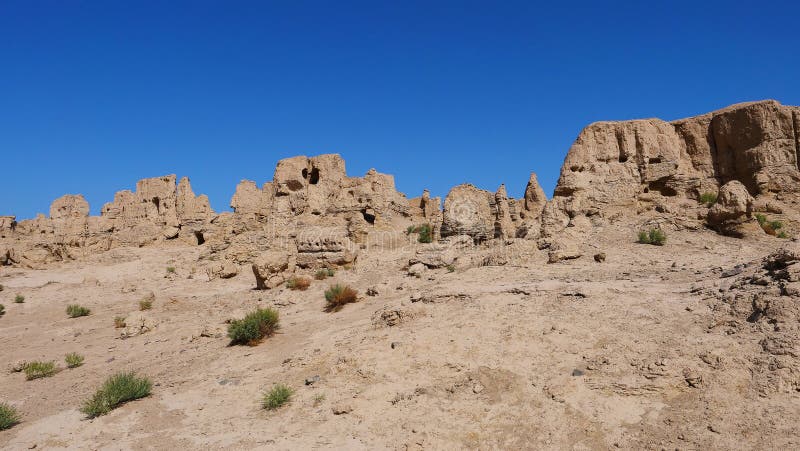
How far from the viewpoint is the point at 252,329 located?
8742 millimetres

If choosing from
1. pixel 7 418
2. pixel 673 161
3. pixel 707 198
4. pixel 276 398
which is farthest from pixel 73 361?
pixel 707 198

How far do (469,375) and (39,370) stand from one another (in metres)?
8.31

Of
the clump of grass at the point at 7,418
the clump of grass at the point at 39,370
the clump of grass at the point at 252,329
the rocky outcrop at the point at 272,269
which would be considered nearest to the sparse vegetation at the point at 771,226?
the clump of grass at the point at 252,329

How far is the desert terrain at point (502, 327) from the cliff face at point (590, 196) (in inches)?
3.4

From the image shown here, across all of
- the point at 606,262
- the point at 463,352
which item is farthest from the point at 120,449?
the point at 606,262

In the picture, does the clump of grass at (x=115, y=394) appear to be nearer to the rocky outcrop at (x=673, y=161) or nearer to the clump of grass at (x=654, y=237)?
the rocky outcrop at (x=673, y=161)

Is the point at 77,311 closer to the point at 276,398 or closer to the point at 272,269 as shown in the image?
the point at 272,269

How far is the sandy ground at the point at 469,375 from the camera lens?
14.5 feet

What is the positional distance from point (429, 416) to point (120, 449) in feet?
11.9

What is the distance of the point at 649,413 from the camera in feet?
14.5

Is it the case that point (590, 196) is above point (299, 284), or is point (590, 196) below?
above

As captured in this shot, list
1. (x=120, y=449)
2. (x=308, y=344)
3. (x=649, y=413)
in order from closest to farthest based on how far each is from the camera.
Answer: (x=649, y=413) < (x=120, y=449) < (x=308, y=344)

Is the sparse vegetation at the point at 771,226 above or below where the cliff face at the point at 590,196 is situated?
below

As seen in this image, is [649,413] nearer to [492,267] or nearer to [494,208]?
[492,267]
